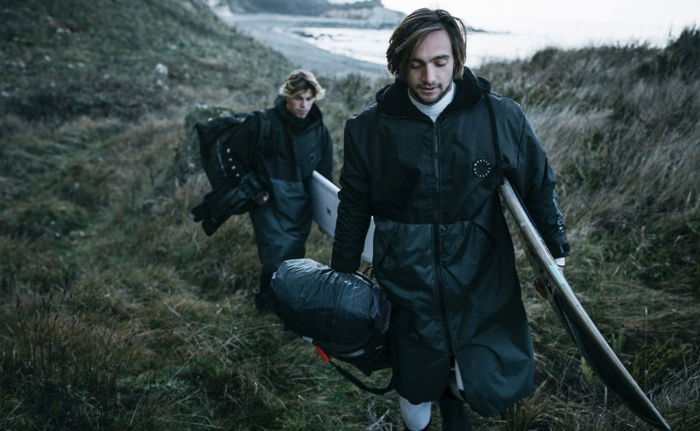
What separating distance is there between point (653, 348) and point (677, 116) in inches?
129

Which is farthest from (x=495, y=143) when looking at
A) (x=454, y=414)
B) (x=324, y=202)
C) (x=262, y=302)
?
(x=262, y=302)

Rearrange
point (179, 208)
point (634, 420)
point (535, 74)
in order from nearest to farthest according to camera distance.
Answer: point (634, 420) → point (179, 208) → point (535, 74)

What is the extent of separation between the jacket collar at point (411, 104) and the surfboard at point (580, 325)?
1.18ft

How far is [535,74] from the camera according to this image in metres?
7.09

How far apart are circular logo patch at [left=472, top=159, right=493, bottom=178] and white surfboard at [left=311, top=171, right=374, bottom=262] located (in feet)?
5.23

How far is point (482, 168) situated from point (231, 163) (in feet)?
6.97

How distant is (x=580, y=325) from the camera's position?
158 centimetres

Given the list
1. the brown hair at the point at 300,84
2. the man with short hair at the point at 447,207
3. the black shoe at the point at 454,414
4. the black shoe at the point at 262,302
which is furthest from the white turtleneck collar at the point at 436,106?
the black shoe at the point at 262,302

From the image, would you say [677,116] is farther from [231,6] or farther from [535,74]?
[231,6]

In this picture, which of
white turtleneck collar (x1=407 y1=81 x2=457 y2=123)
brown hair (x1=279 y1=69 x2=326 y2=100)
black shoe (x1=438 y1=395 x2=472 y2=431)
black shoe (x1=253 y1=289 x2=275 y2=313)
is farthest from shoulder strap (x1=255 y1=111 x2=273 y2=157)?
black shoe (x1=438 y1=395 x2=472 y2=431)

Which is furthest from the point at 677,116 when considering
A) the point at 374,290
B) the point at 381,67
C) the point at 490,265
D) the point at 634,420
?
the point at 381,67

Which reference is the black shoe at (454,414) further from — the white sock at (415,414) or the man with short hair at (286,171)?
the man with short hair at (286,171)

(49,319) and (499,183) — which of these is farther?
(49,319)

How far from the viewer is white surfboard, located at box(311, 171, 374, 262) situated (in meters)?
3.21
